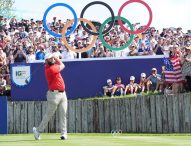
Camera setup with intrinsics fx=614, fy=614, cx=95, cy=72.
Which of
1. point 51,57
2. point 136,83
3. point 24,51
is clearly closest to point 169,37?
point 136,83

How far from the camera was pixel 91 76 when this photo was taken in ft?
74.6

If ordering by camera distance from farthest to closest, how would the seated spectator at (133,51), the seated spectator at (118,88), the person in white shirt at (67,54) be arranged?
1. the person in white shirt at (67,54)
2. the seated spectator at (133,51)
3. the seated spectator at (118,88)

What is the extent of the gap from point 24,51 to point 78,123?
4.59 m

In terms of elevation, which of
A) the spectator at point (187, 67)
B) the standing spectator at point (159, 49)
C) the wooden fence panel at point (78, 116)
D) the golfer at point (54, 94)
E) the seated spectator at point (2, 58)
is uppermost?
the standing spectator at point (159, 49)

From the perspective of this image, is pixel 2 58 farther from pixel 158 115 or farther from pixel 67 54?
pixel 158 115

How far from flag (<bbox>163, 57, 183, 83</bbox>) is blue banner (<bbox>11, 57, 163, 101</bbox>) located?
8.98ft

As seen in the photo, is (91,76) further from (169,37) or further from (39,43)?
(169,37)

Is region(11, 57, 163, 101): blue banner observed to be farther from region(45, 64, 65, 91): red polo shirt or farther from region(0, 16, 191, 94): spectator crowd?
region(45, 64, 65, 91): red polo shirt

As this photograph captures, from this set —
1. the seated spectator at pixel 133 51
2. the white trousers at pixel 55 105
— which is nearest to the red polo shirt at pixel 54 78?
the white trousers at pixel 55 105

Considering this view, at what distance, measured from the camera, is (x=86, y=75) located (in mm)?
22797

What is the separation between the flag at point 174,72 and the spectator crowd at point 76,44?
0.54 metres

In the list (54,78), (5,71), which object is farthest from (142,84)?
(54,78)

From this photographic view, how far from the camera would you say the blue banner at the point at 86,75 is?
74.0 ft

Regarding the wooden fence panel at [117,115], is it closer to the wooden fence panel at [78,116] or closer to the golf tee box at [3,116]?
the wooden fence panel at [78,116]
